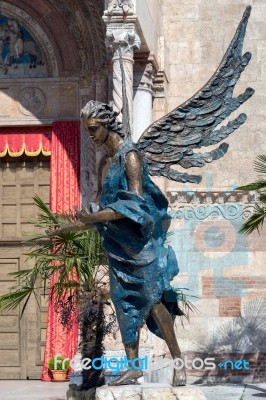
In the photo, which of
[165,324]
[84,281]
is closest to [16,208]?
[84,281]

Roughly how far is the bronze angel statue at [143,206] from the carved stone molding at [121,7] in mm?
5276

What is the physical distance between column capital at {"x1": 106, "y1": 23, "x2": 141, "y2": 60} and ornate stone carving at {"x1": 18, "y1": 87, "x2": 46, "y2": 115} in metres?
2.30

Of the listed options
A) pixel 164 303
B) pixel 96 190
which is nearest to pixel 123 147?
pixel 164 303

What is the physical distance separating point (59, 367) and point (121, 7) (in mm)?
4802

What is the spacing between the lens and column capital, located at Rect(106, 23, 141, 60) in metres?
13.9

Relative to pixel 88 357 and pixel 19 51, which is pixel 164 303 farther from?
pixel 19 51

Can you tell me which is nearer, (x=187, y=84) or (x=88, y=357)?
(x=88, y=357)

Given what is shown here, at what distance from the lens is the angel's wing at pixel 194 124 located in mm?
8820

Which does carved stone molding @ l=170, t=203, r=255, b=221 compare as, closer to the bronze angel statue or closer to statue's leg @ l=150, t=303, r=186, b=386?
the bronze angel statue

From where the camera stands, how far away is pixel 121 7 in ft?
45.7

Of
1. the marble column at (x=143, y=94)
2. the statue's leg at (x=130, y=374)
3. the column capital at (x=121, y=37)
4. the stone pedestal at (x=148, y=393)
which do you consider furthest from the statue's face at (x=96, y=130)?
the marble column at (x=143, y=94)

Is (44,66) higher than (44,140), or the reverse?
(44,66)

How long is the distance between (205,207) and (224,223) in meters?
0.35

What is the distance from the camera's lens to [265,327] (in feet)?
51.4
